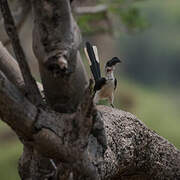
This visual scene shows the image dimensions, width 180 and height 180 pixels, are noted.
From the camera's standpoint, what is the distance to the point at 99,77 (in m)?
1.92

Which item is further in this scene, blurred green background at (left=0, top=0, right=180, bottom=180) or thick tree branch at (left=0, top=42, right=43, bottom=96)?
blurred green background at (left=0, top=0, right=180, bottom=180)

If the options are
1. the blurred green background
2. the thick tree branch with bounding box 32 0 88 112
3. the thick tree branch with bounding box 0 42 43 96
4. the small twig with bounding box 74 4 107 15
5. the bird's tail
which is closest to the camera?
the thick tree branch with bounding box 32 0 88 112

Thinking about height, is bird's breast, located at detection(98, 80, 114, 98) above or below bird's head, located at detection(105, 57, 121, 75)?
below

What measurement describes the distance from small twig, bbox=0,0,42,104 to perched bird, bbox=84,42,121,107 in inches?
20.2

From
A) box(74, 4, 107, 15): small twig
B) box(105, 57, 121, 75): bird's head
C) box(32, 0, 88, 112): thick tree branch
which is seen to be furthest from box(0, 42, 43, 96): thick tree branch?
box(74, 4, 107, 15): small twig

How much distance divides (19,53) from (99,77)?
66cm

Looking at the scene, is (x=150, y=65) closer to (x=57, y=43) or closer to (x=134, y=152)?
(x=134, y=152)

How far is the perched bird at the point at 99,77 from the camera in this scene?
185cm

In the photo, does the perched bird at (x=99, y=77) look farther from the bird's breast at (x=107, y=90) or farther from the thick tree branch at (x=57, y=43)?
the thick tree branch at (x=57, y=43)

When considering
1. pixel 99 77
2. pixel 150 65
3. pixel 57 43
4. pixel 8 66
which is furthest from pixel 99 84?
pixel 150 65

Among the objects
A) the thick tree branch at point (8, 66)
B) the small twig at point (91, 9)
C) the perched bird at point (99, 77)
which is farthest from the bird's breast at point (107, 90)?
the small twig at point (91, 9)

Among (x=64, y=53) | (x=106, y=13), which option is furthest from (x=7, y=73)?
(x=106, y=13)

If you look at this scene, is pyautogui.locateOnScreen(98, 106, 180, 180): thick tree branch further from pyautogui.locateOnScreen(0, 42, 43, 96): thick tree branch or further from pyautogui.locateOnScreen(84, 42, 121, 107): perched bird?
pyautogui.locateOnScreen(0, 42, 43, 96): thick tree branch

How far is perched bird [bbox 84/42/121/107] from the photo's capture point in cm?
185
